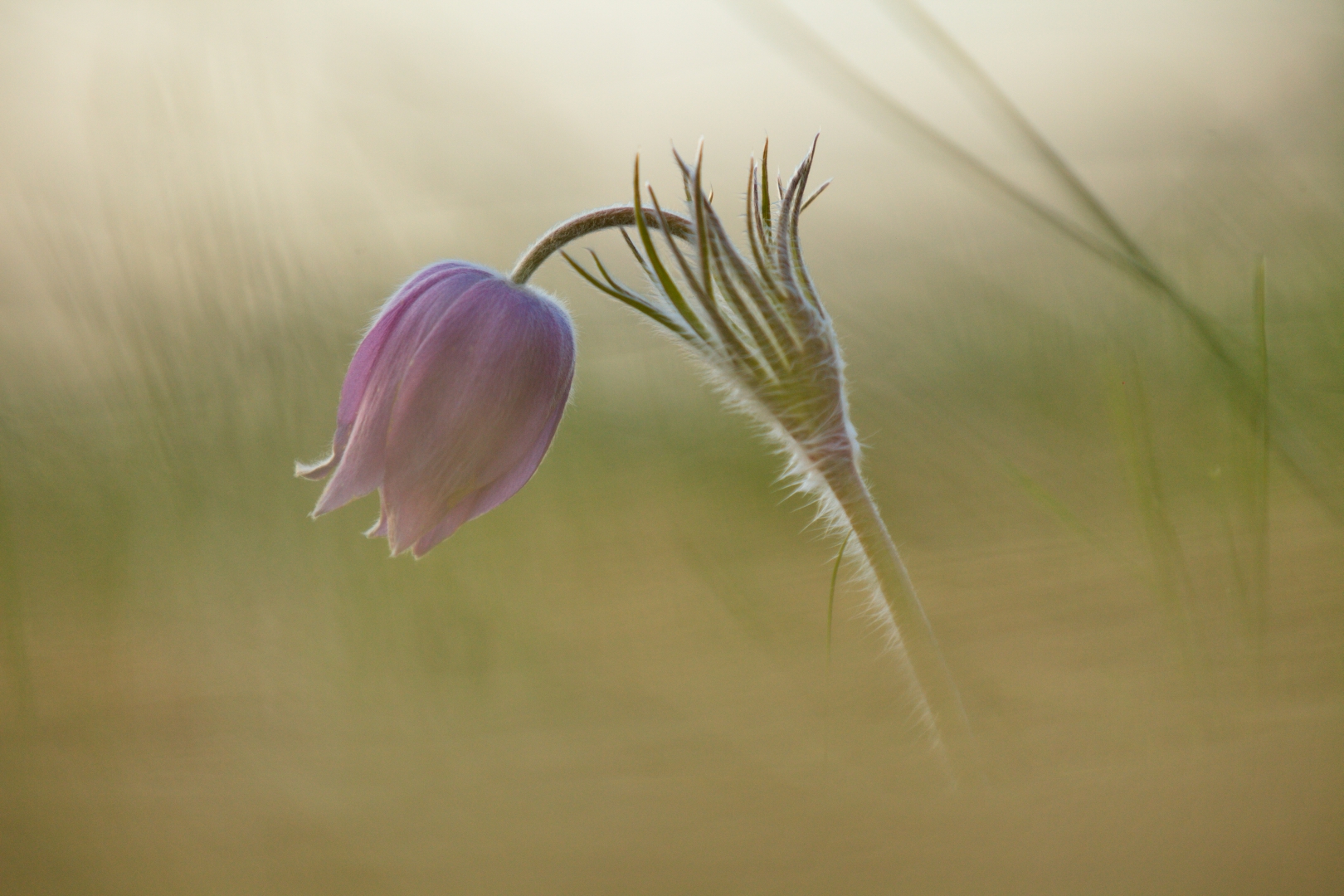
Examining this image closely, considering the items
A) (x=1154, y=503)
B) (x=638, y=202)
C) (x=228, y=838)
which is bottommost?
(x=228, y=838)

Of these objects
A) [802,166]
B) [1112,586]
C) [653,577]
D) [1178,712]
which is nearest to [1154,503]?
[1112,586]

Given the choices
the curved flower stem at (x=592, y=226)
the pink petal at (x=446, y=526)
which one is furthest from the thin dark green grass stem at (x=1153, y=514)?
the pink petal at (x=446, y=526)

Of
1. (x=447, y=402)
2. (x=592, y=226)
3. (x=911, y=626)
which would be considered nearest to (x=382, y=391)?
(x=447, y=402)

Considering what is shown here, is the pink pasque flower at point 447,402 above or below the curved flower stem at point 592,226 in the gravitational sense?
below

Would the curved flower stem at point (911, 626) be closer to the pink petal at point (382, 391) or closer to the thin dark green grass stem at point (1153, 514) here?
the thin dark green grass stem at point (1153, 514)

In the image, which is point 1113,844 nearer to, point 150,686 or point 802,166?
point 802,166
